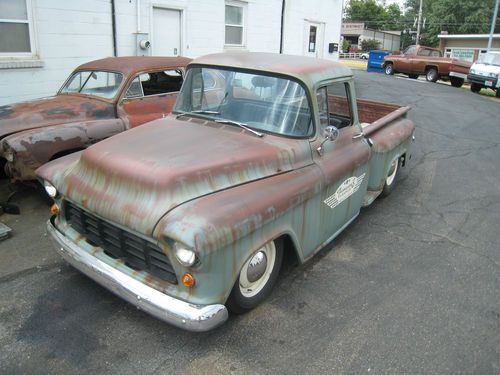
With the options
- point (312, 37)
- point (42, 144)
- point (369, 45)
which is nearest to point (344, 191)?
point (42, 144)

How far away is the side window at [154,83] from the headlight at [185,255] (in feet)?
13.0

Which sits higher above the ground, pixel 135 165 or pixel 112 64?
pixel 112 64

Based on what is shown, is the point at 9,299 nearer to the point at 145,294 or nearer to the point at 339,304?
the point at 145,294

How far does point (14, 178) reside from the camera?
4.96 metres

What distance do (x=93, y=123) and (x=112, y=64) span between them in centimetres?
125

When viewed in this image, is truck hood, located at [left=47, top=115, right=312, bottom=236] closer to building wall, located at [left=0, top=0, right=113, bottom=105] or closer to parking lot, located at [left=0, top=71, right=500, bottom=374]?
parking lot, located at [left=0, top=71, right=500, bottom=374]

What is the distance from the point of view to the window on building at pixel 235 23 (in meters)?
11.8

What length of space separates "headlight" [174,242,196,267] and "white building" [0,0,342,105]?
6508 millimetres

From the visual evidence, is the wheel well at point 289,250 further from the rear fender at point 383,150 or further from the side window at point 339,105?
the rear fender at point 383,150

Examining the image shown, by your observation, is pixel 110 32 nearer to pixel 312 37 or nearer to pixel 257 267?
pixel 257 267

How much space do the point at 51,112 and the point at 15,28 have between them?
123 inches

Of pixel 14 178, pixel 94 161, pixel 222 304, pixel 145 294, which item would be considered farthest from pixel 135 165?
pixel 14 178

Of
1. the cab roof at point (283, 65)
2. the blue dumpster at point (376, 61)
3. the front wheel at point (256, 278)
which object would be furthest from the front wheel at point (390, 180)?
the blue dumpster at point (376, 61)

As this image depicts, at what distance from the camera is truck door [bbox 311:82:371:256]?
148 inches
